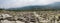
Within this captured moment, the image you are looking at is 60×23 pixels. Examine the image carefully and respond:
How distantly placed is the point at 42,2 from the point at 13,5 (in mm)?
697

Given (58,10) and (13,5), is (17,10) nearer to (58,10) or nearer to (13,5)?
(13,5)

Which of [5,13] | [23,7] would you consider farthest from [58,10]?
[5,13]

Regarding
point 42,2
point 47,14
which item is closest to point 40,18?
point 47,14

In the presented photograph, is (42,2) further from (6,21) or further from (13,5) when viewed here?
(6,21)

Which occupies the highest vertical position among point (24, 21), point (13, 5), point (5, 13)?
point (13, 5)

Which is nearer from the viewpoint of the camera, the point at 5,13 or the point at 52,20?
the point at 52,20

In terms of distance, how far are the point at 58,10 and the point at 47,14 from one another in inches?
10.5

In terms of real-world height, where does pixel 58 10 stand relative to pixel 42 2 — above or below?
below

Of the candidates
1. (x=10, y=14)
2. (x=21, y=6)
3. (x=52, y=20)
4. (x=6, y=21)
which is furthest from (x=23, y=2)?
(x=52, y=20)

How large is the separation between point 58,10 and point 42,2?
16.2 inches

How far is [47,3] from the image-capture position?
282 cm

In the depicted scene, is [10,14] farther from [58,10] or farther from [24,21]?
[58,10]

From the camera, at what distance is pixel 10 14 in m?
2.91

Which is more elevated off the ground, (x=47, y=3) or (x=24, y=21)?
(x=47, y=3)
